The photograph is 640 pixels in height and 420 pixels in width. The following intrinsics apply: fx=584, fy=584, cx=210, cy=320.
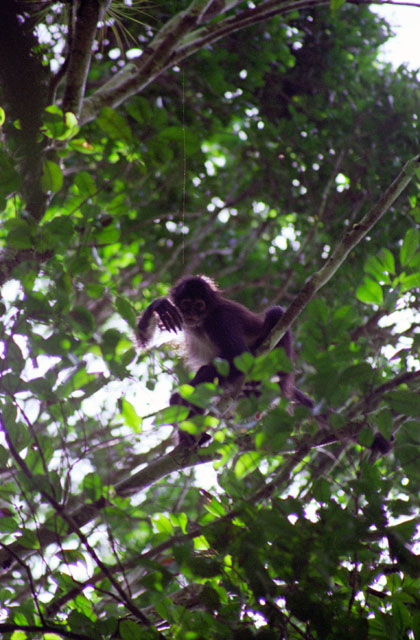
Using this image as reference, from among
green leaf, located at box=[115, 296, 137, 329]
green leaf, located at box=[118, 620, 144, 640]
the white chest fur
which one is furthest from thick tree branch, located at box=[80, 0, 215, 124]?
green leaf, located at box=[118, 620, 144, 640]

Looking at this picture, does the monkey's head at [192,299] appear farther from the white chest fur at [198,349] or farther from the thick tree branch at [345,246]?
the thick tree branch at [345,246]

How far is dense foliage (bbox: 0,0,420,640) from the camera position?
86.0 inches

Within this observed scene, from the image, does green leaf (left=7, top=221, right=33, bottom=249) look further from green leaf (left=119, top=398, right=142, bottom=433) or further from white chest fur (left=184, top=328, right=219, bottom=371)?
white chest fur (left=184, top=328, right=219, bottom=371)

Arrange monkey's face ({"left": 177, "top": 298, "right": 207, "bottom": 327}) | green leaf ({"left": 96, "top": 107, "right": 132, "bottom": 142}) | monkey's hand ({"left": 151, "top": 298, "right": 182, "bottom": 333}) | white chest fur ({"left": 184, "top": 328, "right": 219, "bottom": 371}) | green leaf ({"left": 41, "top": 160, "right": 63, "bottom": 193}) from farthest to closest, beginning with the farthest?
white chest fur ({"left": 184, "top": 328, "right": 219, "bottom": 371}) < monkey's face ({"left": 177, "top": 298, "right": 207, "bottom": 327}) < monkey's hand ({"left": 151, "top": 298, "right": 182, "bottom": 333}) < green leaf ({"left": 96, "top": 107, "right": 132, "bottom": 142}) < green leaf ({"left": 41, "top": 160, "right": 63, "bottom": 193})

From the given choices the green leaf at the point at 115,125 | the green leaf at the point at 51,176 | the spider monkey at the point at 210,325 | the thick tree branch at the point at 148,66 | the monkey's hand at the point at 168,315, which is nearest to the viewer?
the green leaf at the point at 51,176

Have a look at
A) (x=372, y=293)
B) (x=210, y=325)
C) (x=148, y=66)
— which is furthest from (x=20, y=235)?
(x=210, y=325)

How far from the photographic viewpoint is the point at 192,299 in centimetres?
529

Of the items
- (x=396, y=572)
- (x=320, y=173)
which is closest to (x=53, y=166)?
(x=396, y=572)

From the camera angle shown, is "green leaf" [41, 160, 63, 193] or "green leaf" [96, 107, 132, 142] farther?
"green leaf" [96, 107, 132, 142]

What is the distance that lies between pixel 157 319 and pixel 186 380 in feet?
4.90

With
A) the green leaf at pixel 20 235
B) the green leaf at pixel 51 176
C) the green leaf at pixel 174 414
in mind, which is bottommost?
the green leaf at pixel 174 414

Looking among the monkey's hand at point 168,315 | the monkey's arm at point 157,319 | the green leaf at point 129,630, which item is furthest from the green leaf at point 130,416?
the monkey's hand at point 168,315

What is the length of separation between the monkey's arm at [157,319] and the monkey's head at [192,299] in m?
0.26

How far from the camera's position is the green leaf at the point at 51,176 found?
2766 mm
